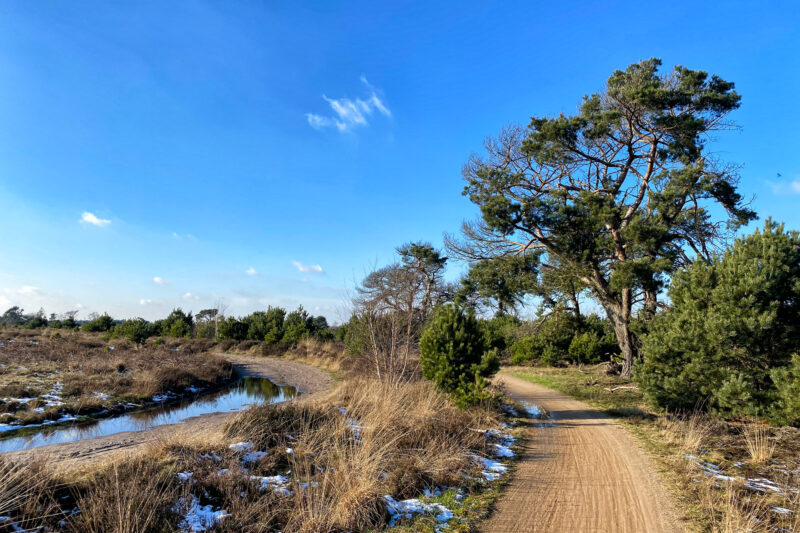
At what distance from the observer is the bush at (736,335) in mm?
7910

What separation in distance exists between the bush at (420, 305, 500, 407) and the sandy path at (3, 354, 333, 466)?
4871 millimetres

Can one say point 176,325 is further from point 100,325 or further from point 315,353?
point 315,353

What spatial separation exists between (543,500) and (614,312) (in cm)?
1440

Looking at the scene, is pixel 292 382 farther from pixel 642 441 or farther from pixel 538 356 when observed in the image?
pixel 642 441

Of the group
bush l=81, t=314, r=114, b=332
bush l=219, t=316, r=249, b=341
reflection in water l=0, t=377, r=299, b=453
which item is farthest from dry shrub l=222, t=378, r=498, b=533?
bush l=81, t=314, r=114, b=332

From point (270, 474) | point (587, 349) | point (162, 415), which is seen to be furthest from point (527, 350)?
point (270, 474)

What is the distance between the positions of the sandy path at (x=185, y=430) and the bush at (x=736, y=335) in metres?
9.81

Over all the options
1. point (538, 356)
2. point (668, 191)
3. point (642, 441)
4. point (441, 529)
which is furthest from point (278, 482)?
point (538, 356)

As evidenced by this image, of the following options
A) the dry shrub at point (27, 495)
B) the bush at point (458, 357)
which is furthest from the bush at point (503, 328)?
the dry shrub at point (27, 495)

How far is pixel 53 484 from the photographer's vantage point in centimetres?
445

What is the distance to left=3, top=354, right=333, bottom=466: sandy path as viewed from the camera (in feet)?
24.1

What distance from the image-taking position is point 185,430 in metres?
10.3

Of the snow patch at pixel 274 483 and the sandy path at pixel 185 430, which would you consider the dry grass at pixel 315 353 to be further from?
the snow patch at pixel 274 483

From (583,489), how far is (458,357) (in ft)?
15.2
